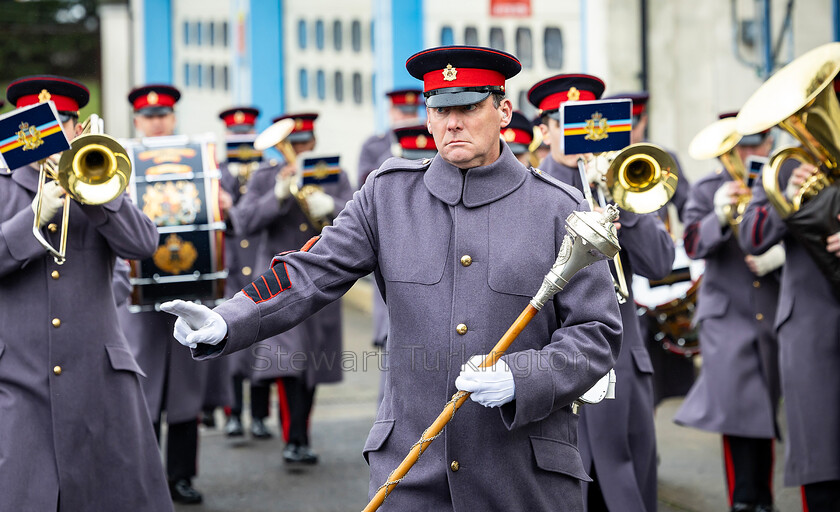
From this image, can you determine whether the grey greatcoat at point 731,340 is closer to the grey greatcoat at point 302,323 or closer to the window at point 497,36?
the grey greatcoat at point 302,323

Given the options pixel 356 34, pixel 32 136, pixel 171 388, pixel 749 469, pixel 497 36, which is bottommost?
pixel 749 469

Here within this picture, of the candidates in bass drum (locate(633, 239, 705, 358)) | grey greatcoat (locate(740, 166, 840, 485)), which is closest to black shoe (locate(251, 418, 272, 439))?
bass drum (locate(633, 239, 705, 358))

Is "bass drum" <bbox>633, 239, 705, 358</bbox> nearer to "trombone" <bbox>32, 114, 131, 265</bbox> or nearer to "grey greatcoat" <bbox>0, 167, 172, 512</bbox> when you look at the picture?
"grey greatcoat" <bbox>0, 167, 172, 512</bbox>

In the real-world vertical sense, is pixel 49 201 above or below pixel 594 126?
below

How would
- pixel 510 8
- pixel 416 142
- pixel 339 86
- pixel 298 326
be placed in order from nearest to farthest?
pixel 416 142, pixel 298 326, pixel 510 8, pixel 339 86

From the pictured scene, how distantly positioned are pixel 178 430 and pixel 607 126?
3.25 meters

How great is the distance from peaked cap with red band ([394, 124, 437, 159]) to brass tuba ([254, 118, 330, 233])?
0.87 metres

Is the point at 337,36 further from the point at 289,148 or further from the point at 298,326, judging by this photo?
the point at 298,326

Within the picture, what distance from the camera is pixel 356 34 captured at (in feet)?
47.0

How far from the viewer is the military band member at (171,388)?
650 cm

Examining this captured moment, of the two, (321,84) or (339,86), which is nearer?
(339,86)

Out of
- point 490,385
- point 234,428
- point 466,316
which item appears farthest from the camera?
point 234,428

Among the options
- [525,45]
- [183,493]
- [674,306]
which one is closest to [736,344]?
[674,306]

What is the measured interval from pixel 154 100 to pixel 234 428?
2.40 m
